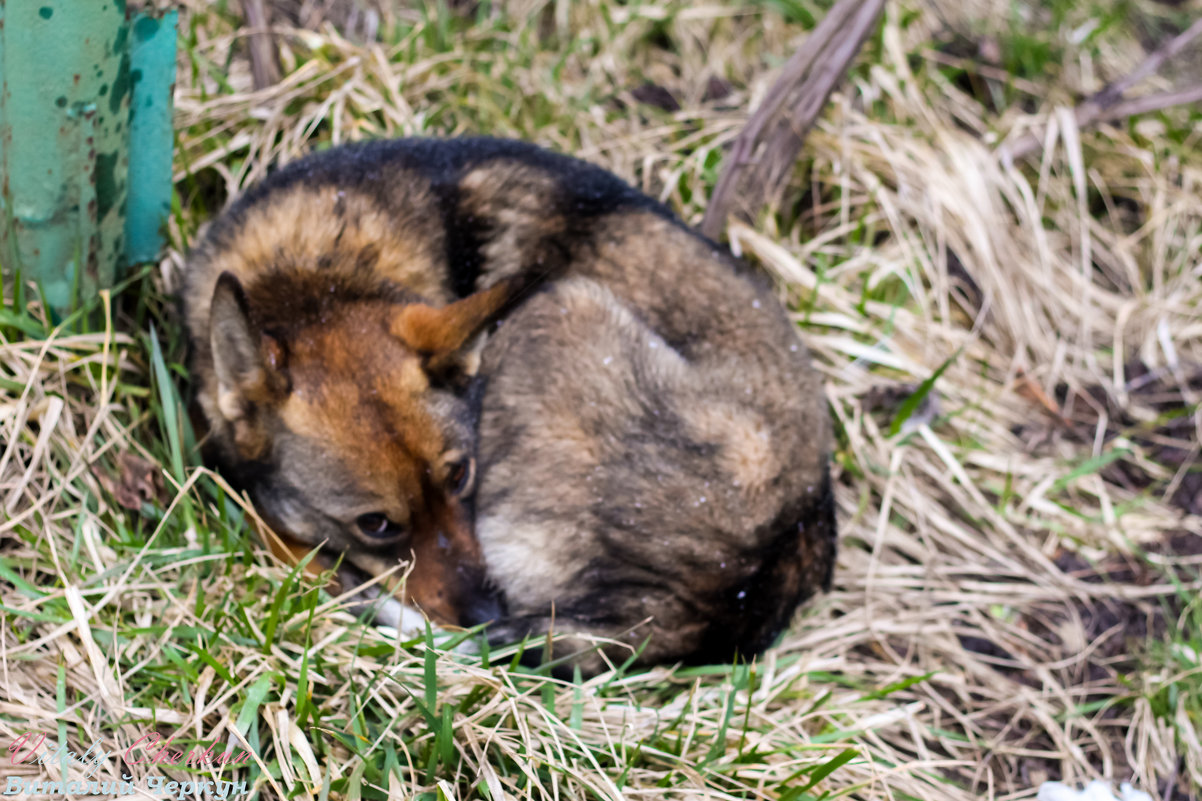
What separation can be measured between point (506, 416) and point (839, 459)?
5.22 feet

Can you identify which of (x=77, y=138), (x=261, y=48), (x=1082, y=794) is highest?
(x=261, y=48)

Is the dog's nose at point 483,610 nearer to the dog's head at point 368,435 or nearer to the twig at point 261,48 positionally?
the dog's head at point 368,435

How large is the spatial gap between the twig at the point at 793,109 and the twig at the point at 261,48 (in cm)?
214

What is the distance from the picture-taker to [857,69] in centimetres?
502

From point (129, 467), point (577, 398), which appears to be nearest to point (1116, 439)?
point (577, 398)

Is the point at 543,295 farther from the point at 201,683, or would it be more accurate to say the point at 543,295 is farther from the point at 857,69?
the point at 857,69

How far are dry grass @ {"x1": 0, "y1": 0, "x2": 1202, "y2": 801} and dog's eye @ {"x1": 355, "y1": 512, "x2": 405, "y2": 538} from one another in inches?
12.2

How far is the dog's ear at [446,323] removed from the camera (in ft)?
9.23

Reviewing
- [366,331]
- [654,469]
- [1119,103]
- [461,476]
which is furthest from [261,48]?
[1119,103]

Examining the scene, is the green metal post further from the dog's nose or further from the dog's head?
the dog's nose

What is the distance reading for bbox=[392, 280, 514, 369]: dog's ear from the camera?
9.23 feet

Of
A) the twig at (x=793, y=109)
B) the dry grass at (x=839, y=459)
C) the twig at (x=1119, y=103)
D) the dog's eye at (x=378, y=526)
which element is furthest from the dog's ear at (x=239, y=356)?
the twig at (x=1119, y=103)

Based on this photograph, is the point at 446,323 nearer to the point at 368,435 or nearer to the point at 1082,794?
the point at 368,435

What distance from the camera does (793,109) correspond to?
4.16 m
